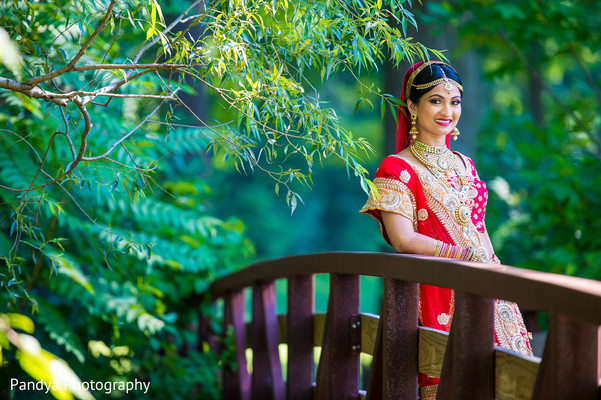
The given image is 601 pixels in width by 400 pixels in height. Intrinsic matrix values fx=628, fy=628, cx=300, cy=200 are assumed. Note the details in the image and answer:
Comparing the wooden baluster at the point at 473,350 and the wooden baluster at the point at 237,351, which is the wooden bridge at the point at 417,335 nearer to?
the wooden baluster at the point at 473,350

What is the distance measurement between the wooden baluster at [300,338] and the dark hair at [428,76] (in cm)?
124

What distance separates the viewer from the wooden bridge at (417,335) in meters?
1.66

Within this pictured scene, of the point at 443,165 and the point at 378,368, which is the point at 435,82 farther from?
the point at 378,368

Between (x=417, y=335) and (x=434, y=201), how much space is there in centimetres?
59

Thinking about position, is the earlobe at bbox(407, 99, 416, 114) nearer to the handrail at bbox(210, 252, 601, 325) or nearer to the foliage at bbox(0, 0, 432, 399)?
the foliage at bbox(0, 0, 432, 399)

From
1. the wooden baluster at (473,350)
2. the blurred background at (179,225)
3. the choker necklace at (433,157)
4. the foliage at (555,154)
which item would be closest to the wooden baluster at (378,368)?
the wooden baluster at (473,350)

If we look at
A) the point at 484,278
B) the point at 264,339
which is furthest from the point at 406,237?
the point at 264,339

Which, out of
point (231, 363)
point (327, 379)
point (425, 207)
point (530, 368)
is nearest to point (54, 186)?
point (231, 363)

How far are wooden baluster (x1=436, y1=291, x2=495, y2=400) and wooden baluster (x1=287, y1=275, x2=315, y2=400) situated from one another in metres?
1.54

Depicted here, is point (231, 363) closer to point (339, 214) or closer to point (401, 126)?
point (401, 126)

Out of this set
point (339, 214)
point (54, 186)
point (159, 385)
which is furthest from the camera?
point (339, 214)

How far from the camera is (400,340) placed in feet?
8.16

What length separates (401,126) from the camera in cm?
297

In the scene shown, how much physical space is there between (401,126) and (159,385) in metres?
3.01
